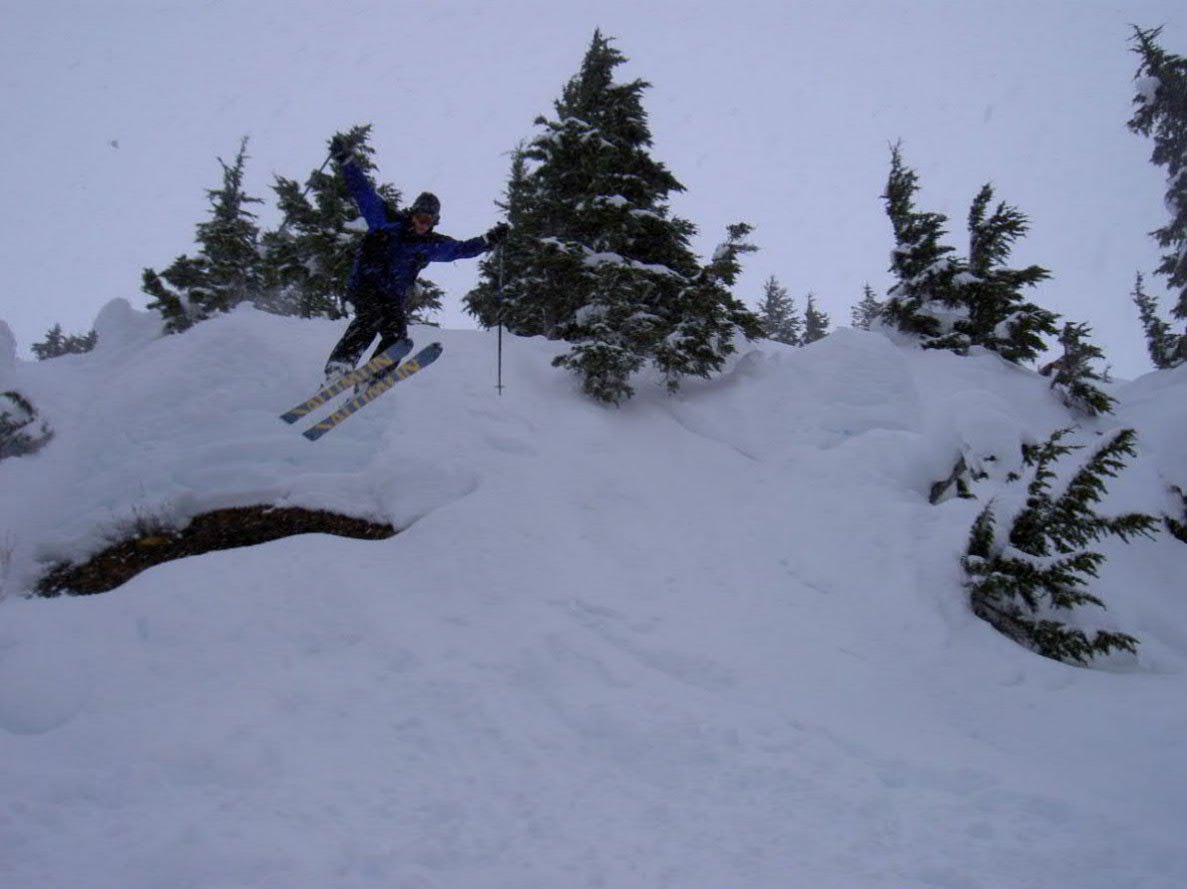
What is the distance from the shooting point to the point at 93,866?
308 cm

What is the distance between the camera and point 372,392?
27.7ft

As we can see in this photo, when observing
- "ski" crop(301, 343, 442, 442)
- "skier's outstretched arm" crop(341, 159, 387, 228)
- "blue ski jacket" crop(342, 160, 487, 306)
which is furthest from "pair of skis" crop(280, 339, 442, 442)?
"skier's outstretched arm" crop(341, 159, 387, 228)

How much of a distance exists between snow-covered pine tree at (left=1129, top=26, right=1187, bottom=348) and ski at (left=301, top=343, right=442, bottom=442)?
23.3m

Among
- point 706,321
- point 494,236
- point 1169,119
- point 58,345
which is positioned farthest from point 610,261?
point 58,345

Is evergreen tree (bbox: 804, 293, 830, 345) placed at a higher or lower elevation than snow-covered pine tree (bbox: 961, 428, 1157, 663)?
higher

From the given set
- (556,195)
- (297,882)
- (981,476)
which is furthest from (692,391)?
(297,882)

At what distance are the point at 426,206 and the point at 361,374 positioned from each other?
2340mm

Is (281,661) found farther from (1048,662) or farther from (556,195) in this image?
(556,195)

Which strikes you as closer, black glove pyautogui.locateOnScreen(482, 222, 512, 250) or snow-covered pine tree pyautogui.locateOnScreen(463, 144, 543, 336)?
black glove pyautogui.locateOnScreen(482, 222, 512, 250)

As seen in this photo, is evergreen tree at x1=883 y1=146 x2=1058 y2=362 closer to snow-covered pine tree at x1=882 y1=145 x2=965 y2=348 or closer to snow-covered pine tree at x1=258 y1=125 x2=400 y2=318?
snow-covered pine tree at x1=882 y1=145 x2=965 y2=348

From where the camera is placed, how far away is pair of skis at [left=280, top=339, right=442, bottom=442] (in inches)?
321

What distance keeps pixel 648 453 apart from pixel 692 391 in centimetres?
314

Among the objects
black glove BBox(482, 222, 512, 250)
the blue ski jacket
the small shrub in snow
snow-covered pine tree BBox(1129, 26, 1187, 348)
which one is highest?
snow-covered pine tree BBox(1129, 26, 1187, 348)

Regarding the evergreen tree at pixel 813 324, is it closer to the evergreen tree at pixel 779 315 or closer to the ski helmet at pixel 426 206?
the evergreen tree at pixel 779 315
